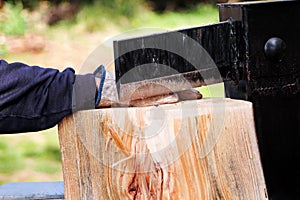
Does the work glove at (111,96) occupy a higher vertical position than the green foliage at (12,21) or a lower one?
lower

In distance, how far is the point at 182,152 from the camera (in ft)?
4.99

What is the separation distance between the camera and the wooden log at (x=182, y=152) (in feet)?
4.99

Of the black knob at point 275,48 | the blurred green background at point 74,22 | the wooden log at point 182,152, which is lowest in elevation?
the wooden log at point 182,152

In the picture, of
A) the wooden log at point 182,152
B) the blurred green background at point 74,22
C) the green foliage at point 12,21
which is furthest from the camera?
the green foliage at point 12,21

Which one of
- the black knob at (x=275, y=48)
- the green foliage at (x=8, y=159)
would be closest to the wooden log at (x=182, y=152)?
the black knob at (x=275, y=48)

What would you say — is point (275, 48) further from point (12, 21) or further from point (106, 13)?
point (12, 21)

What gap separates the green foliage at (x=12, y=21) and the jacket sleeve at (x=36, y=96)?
426 centimetres

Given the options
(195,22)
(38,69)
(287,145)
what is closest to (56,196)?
(38,69)

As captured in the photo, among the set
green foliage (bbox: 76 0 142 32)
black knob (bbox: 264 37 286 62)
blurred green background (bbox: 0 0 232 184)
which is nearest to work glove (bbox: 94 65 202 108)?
black knob (bbox: 264 37 286 62)

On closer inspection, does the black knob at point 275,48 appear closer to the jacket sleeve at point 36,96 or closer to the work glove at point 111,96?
the work glove at point 111,96

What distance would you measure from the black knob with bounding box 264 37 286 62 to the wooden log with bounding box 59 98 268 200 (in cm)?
14

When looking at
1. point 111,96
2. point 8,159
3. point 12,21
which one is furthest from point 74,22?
point 111,96

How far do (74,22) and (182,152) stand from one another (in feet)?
14.6

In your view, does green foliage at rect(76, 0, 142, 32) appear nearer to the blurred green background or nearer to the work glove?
the blurred green background
